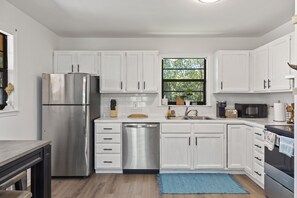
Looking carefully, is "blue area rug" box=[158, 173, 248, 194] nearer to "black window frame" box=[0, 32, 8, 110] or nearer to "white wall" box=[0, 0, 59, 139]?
"white wall" box=[0, 0, 59, 139]

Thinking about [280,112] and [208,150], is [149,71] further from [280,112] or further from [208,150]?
[280,112]

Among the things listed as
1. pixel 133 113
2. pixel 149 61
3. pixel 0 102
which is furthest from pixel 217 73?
pixel 0 102

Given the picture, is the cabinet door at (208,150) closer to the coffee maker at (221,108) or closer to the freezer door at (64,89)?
the coffee maker at (221,108)

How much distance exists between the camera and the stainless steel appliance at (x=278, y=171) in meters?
2.65

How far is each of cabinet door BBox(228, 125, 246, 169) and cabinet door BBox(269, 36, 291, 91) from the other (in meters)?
0.86

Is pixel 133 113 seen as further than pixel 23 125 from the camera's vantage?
Yes

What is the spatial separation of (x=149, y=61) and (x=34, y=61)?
6.22 feet

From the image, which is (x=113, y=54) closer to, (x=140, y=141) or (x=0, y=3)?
(x=140, y=141)

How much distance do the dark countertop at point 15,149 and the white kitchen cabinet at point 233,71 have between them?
3343mm

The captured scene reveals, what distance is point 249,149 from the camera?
423 centimetres

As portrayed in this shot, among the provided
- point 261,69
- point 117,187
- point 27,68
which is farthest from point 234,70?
point 27,68

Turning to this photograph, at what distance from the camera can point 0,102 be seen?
3420 millimetres

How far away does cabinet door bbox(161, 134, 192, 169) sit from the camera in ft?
14.6

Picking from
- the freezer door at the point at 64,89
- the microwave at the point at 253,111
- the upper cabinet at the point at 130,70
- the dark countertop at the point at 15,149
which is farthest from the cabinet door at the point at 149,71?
the dark countertop at the point at 15,149
